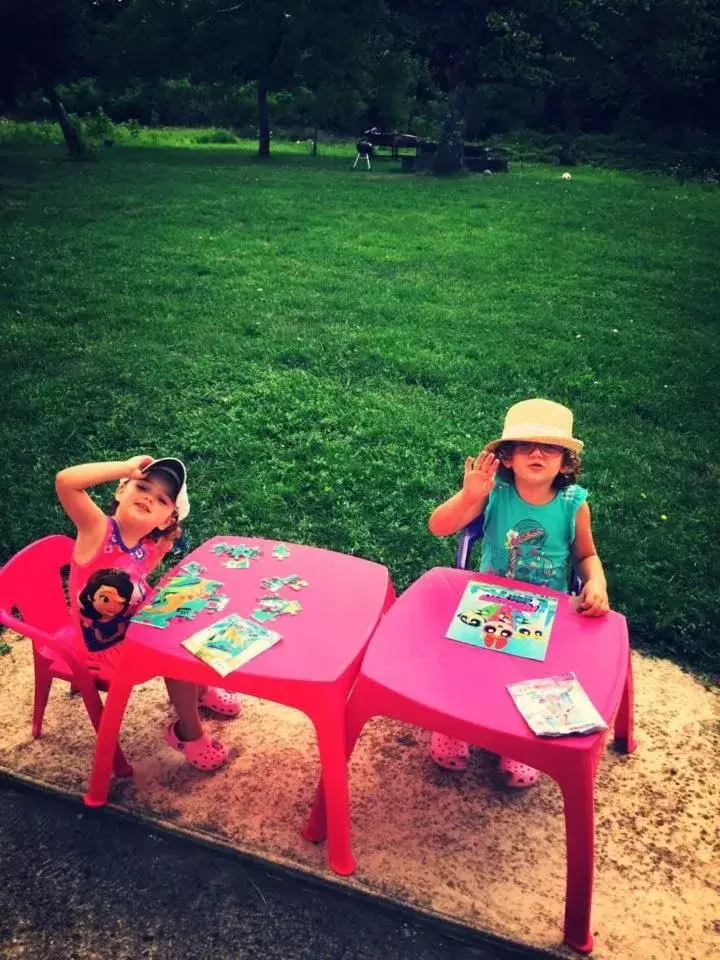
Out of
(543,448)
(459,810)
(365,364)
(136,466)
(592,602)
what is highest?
(543,448)

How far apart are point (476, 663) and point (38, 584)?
1571mm

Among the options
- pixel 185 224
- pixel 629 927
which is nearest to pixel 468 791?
pixel 629 927

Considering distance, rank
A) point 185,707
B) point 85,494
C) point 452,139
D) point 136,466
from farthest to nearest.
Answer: point 452,139
point 185,707
point 136,466
point 85,494

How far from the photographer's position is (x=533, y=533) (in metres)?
2.70

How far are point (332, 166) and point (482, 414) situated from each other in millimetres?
16627

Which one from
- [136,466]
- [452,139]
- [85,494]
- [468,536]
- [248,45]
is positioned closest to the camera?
[85,494]

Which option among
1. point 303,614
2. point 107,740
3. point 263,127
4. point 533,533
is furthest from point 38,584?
point 263,127

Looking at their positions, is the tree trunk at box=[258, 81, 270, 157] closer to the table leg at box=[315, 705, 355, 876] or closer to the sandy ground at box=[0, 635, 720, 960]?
the sandy ground at box=[0, 635, 720, 960]

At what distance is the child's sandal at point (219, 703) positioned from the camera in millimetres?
2938

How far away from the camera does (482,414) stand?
5.47 meters

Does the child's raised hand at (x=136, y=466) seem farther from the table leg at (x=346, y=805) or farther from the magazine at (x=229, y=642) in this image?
the table leg at (x=346, y=805)

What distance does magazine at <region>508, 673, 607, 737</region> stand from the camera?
1.96m

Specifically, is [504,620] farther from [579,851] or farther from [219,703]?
[219,703]

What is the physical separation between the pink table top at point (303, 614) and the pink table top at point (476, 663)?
0.10 m
